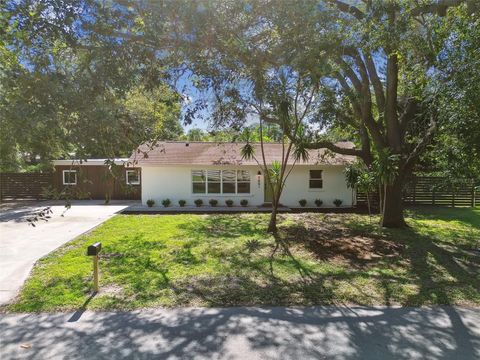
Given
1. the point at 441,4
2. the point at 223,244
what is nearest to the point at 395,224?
the point at 223,244

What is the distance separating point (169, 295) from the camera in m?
6.18

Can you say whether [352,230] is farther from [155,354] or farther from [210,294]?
[155,354]

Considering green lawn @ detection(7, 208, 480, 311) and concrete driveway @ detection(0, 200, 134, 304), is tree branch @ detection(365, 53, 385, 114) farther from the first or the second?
concrete driveway @ detection(0, 200, 134, 304)

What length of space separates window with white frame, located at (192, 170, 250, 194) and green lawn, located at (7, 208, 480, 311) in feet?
21.5

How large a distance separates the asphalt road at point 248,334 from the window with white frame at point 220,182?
48.4 ft

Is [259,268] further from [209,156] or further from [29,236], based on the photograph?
[209,156]

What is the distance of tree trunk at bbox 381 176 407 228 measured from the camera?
12.9 metres

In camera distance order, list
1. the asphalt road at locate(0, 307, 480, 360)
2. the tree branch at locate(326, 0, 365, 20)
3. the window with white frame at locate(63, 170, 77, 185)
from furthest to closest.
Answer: the tree branch at locate(326, 0, 365, 20) → the window with white frame at locate(63, 170, 77, 185) → the asphalt road at locate(0, 307, 480, 360)

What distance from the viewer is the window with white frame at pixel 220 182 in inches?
794

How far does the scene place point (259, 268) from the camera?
792cm

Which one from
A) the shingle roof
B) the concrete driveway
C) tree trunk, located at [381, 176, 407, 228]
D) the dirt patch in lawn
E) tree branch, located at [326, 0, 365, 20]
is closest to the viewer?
the concrete driveway

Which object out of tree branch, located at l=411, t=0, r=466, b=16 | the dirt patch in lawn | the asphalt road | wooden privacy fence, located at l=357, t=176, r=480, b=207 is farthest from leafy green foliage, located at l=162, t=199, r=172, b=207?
tree branch, located at l=411, t=0, r=466, b=16

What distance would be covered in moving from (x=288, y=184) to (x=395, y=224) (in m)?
7.90

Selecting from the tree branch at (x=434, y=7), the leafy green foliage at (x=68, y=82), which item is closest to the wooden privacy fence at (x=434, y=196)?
the tree branch at (x=434, y=7)
